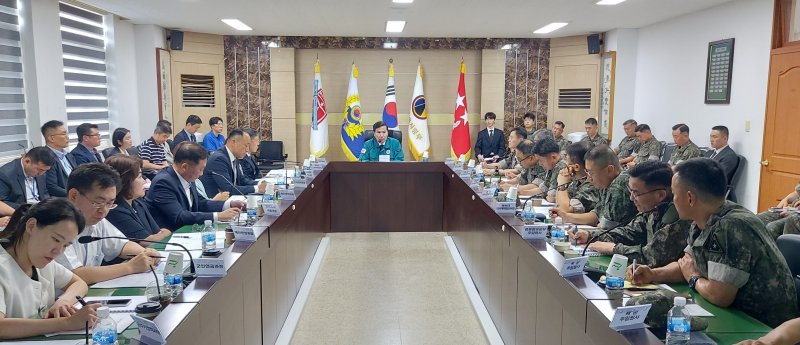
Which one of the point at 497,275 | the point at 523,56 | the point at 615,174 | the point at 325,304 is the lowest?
the point at 325,304

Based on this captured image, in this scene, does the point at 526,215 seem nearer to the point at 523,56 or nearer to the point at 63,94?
the point at 63,94

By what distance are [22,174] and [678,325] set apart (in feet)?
13.9

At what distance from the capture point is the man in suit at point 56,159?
4380 millimetres

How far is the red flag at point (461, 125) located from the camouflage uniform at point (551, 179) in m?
4.23

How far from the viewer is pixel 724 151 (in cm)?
565

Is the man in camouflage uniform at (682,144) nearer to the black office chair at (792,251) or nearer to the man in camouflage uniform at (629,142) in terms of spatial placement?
the man in camouflage uniform at (629,142)

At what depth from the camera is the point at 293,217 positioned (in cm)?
368

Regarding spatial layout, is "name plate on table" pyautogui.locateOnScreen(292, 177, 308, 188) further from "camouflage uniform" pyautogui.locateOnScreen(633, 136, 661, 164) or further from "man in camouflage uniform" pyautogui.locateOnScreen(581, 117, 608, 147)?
"man in camouflage uniform" pyautogui.locateOnScreen(581, 117, 608, 147)

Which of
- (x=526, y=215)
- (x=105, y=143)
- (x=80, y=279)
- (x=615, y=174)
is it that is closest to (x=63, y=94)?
(x=105, y=143)

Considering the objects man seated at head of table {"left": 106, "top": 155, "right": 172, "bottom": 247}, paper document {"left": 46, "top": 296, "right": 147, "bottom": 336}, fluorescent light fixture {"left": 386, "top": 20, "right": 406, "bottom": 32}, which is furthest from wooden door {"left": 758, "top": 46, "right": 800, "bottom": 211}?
paper document {"left": 46, "top": 296, "right": 147, "bottom": 336}

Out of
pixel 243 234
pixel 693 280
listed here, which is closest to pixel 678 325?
pixel 693 280

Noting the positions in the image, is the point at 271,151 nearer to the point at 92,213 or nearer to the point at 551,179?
the point at 551,179

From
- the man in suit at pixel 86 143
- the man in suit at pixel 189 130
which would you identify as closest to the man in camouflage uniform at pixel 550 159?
the man in suit at pixel 86 143

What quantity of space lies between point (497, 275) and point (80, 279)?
2.15 m
